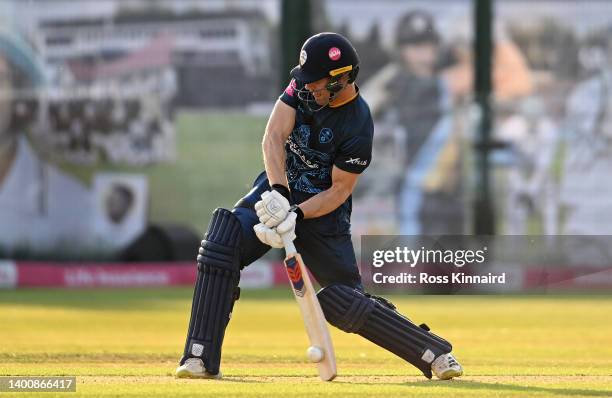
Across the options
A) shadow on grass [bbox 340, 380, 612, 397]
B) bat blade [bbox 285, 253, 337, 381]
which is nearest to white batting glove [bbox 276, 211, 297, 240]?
bat blade [bbox 285, 253, 337, 381]

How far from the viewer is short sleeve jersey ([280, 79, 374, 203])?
8.01 meters

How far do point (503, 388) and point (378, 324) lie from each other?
815 mm

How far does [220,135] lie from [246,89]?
1045 millimetres

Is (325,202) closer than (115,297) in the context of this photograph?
Yes

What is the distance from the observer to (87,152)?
28375 millimetres

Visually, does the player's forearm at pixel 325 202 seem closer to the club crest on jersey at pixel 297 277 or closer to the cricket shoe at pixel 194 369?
the club crest on jersey at pixel 297 277

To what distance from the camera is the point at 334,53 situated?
7.84 metres

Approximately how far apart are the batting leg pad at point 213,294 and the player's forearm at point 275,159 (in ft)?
1.13

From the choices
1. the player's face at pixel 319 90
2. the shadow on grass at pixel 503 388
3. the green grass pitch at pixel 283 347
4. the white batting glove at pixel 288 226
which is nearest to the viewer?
the shadow on grass at pixel 503 388

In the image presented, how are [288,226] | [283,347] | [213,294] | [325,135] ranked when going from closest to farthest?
[288,226] → [213,294] → [325,135] → [283,347]

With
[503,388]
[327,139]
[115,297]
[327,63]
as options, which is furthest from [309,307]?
[115,297]

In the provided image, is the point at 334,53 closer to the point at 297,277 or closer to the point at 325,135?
the point at 325,135

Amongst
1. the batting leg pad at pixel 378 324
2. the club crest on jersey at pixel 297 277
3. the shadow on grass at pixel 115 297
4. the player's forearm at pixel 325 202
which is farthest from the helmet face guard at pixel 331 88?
the shadow on grass at pixel 115 297

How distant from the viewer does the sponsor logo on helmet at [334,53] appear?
782 cm
